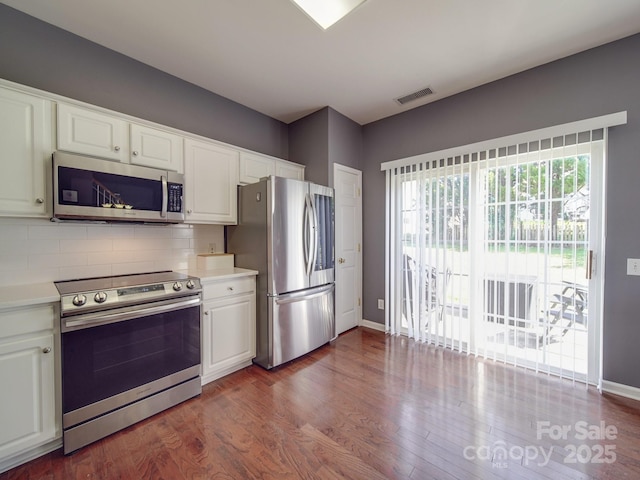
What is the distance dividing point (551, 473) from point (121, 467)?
2303mm

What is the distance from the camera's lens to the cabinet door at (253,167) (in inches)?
110

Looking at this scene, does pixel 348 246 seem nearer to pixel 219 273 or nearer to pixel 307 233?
pixel 307 233

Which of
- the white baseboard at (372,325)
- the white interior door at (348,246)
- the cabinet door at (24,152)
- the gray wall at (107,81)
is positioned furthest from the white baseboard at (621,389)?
the cabinet door at (24,152)

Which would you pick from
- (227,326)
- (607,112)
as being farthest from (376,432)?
(607,112)

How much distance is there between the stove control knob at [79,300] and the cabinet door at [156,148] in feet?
3.49

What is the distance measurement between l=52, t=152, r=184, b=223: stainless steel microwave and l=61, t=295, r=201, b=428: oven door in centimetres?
70

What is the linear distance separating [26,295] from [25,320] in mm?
162

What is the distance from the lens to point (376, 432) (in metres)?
1.73

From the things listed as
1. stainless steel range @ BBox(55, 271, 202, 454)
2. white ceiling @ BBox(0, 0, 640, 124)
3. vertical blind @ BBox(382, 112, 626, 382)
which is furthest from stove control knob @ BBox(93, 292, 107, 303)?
vertical blind @ BBox(382, 112, 626, 382)

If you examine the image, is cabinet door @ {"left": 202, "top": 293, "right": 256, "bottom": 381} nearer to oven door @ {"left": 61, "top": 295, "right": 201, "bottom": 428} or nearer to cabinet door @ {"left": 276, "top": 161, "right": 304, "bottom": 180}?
oven door @ {"left": 61, "top": 295, "right": 201, "bottom": 428}

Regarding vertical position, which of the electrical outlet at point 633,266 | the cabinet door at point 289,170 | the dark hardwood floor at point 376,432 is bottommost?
the dark hardwood floor at point 376,432

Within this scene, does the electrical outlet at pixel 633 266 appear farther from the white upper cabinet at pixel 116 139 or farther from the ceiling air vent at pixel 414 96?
the white upper cabinet at pixel 116 139

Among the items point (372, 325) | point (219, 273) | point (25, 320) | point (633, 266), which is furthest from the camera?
point (372, 325)

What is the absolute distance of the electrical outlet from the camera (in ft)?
6.64
